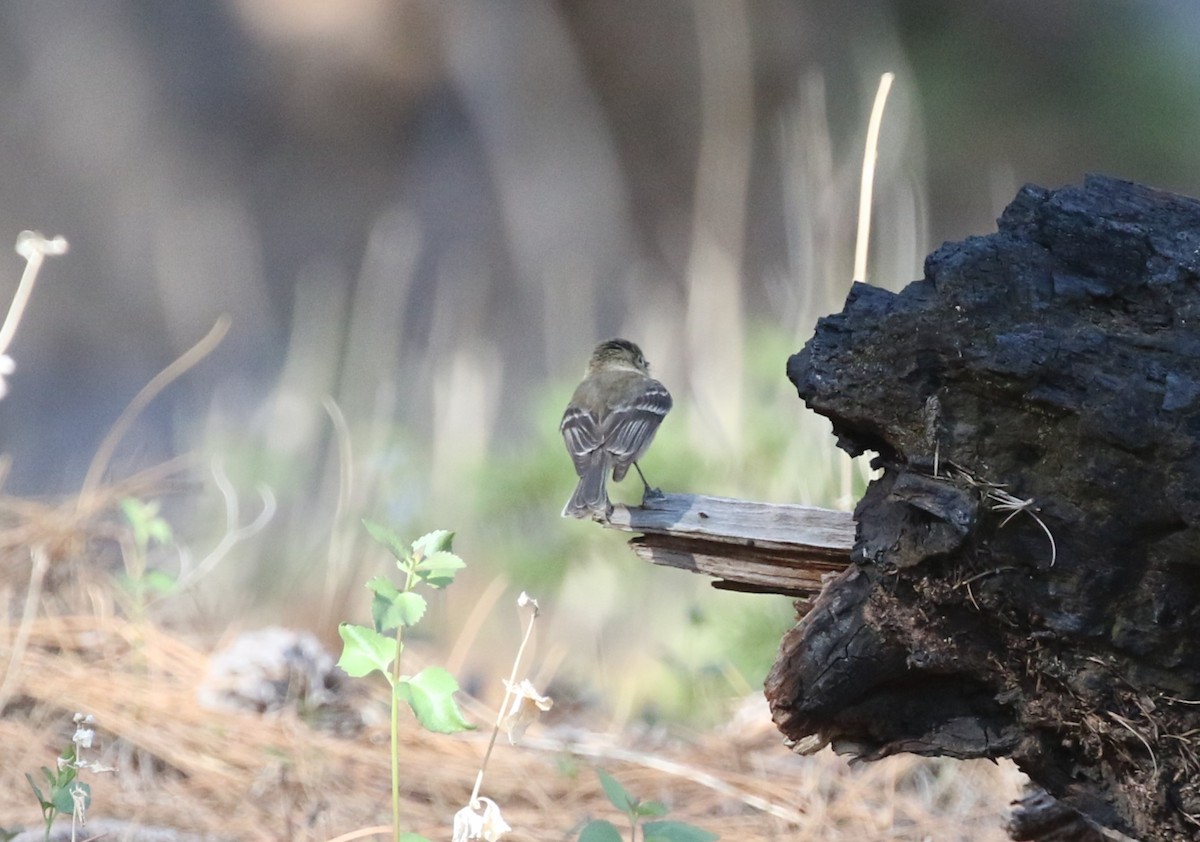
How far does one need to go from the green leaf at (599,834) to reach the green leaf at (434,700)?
22 cm

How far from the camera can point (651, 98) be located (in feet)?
30.7

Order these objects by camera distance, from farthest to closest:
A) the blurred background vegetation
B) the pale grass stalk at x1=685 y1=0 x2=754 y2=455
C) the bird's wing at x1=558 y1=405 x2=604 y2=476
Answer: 1. the blurred background vegetation
2. the pale grass stalk at x1=685 y1=0 x2=754 y2=455
3. the bird's wing at x1=558 y1=405 x2=604 y2=476

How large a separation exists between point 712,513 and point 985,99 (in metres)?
7.85

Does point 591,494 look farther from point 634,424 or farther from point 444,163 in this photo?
point 444,163

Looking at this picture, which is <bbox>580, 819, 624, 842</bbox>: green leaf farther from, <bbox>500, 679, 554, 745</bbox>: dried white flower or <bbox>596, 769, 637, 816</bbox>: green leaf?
<bbox>500, 679, 554, 745</bbox>: dried white flower

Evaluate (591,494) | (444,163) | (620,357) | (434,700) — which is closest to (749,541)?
(434,700)

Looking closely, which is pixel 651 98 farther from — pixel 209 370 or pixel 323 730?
pixel 323 730

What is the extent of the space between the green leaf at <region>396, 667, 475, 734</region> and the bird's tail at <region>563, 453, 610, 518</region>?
110 cm

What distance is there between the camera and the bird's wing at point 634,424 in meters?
3.59

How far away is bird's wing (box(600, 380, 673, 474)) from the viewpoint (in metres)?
3.59

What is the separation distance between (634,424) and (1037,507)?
83.4 inches

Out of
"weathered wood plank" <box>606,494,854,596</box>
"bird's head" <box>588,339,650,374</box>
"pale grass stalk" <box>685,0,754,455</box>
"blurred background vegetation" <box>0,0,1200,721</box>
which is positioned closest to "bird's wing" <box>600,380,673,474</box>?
"bird's head" <box>588,339,650,374</box>

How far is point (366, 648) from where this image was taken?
1.69 metres

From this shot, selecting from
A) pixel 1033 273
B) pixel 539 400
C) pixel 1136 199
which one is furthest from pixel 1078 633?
pixel 539 400
